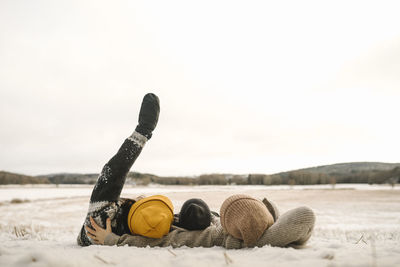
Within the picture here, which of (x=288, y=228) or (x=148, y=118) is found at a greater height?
(x=148, y=118)

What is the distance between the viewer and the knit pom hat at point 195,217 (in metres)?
2.94

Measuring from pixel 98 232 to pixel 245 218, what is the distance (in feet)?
5.48

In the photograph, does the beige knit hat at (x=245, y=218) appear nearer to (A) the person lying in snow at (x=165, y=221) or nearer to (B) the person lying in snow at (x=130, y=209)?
(A) the person lying in snow at (x=165, y=221)

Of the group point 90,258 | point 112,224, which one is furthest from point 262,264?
point 112,224

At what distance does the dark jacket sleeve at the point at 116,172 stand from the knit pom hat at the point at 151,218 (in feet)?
1.13

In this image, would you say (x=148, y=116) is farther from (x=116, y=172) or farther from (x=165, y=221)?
(x=165, y=221)

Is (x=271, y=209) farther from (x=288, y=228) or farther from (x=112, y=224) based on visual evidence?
(x=112, y=224)

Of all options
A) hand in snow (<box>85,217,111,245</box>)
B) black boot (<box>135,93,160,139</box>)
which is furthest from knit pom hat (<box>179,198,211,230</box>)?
black boot (<box>135,93,160,139</box>)

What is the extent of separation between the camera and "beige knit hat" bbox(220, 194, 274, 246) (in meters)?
2.47

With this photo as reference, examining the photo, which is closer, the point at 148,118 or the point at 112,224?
the point at 112,224

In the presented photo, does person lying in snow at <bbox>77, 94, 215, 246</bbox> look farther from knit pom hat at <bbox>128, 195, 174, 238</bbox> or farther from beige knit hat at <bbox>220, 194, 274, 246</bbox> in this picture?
beige knit hat at <bbox>220, 194, 274, 246</bbox>

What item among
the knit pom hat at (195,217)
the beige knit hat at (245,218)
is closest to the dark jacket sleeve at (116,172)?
the knit pom hat at (195,217)

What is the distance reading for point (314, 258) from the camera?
174cm

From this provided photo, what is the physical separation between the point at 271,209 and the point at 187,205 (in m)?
0.99
